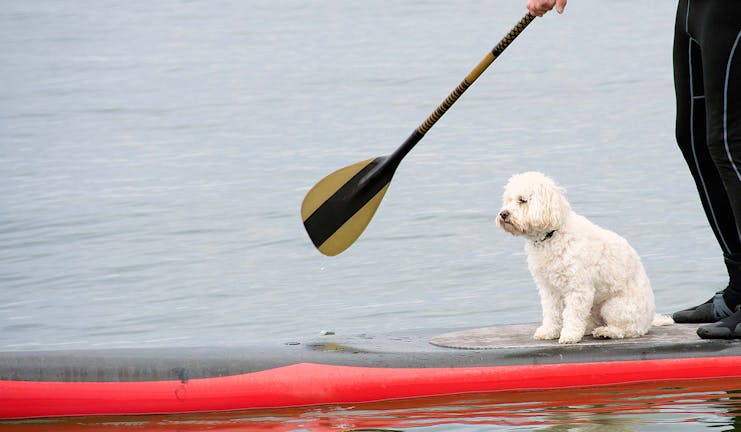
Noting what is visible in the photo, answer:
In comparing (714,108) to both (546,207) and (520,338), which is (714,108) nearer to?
(546,207)

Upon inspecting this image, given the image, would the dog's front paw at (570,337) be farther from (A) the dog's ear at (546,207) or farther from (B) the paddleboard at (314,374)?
(A) the dog's ear at (546,207)

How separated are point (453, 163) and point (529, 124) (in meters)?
2.39

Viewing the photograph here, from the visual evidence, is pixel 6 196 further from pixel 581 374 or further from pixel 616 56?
pixel 616 56

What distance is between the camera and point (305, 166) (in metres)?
A: 13.1

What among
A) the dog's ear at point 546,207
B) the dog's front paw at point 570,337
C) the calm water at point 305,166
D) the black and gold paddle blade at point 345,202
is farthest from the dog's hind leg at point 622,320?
the black and gold paddle blade at point 345,202

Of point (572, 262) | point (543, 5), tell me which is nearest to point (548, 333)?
point (572, 262)

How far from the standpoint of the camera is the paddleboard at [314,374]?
17.8 feet

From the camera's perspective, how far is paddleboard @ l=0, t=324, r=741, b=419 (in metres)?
5.43

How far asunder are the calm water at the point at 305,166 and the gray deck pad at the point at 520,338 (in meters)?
0.32

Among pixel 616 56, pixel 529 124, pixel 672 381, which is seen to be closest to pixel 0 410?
pixel 672 381

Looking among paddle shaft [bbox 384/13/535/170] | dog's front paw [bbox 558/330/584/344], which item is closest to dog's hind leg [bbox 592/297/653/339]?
dog's front paw [bbox 558/330/584/344]

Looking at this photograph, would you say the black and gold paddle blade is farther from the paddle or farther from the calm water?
the calm water

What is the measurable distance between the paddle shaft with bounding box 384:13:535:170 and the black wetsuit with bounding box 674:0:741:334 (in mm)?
689

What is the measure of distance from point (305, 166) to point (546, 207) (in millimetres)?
8063
